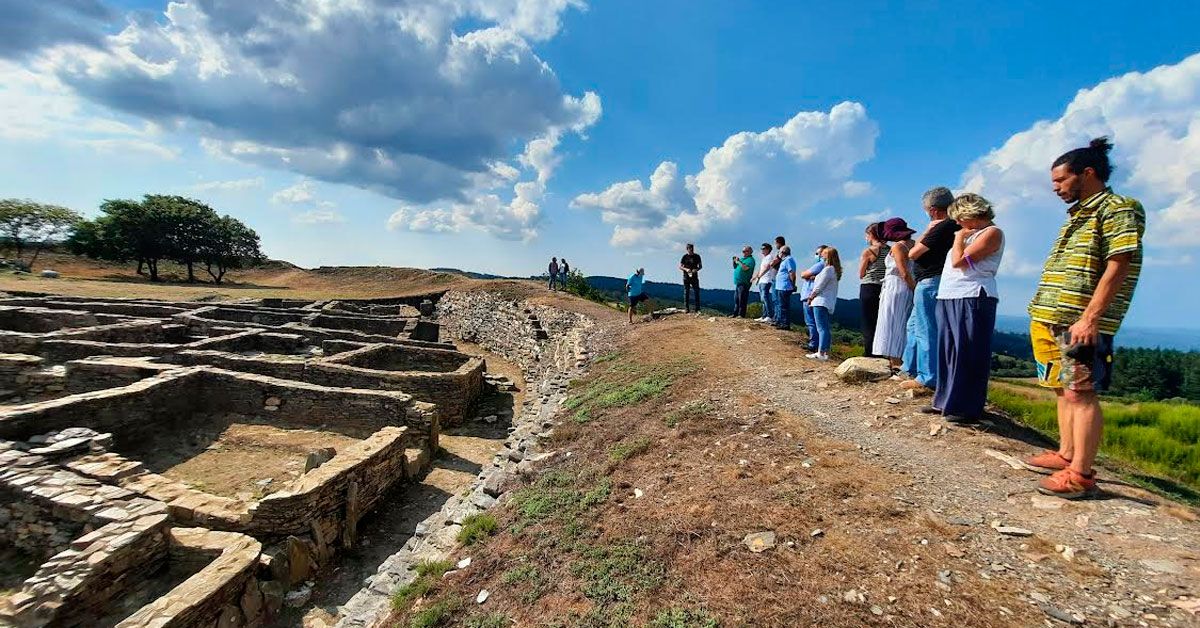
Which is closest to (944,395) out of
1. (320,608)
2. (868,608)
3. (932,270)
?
(932,270)

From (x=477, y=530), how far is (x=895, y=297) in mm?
6762

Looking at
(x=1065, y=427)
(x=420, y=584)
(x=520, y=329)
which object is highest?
(x=1065, y=427)

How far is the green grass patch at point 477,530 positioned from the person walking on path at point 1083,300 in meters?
5.15

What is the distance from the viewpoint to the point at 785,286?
12570 millimetres

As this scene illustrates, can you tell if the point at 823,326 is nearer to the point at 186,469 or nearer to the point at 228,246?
the point at 186,469

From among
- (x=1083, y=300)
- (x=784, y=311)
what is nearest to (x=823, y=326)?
(x=784, y=311)

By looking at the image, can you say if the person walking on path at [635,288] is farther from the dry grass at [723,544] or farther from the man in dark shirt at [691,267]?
the dry grass at [723,544]

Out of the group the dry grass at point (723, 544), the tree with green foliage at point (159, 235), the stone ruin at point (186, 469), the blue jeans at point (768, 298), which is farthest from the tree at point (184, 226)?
the dry grass at point (723, 544)

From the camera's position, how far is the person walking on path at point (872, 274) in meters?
8.23

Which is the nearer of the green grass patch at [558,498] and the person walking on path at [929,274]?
the green grass patch at [558,498]

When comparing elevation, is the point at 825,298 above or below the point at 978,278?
below

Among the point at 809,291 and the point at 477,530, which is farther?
the point at 809,291

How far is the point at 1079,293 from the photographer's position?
152 inches

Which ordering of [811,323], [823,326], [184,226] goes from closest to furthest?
[823,326] → [811,323] → [184,226]
